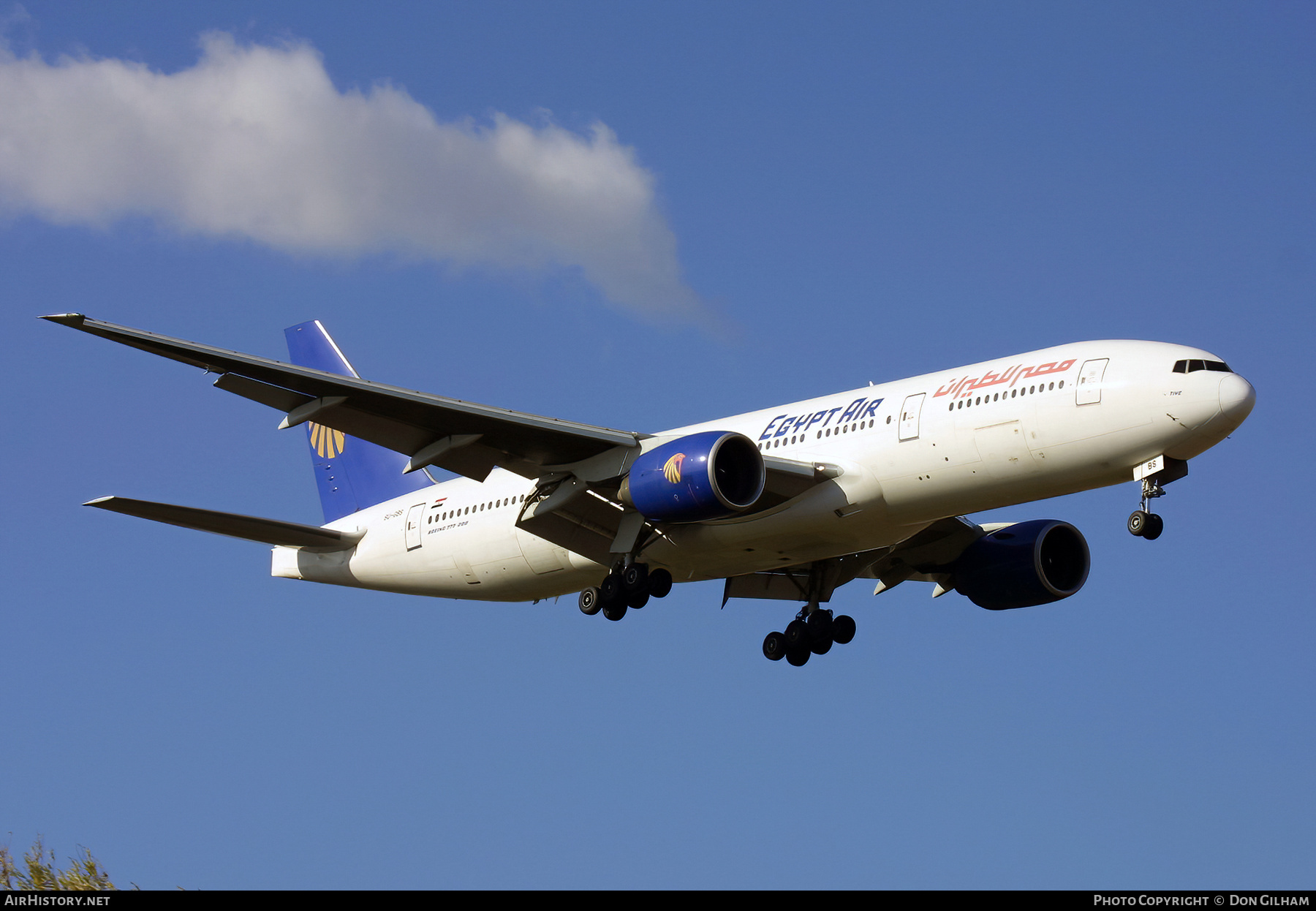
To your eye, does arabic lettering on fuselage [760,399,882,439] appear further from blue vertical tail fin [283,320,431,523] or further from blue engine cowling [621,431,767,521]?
blue vertical tail fin [283,320,431,523]

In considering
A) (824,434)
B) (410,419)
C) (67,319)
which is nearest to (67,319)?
(67,319)

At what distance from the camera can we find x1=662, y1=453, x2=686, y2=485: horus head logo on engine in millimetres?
27672

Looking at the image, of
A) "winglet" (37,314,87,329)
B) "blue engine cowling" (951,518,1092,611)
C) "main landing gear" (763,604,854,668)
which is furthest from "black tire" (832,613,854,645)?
"winglet" (37,314,87,329)

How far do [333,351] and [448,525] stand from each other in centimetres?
886

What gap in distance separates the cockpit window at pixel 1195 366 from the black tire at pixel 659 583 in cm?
1049

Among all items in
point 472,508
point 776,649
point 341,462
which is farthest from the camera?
point 341,462

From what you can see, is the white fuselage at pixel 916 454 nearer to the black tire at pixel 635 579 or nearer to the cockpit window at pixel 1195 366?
the cockpit window at pixel 1195 366

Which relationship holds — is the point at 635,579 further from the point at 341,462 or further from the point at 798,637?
the point at 341,462

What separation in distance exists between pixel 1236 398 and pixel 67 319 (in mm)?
18500

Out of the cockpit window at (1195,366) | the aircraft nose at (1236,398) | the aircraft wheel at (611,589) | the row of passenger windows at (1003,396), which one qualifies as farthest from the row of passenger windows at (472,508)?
the aircraft nose at (1236,398)

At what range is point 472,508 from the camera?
3334cm

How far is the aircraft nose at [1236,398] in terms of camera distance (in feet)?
82.4
